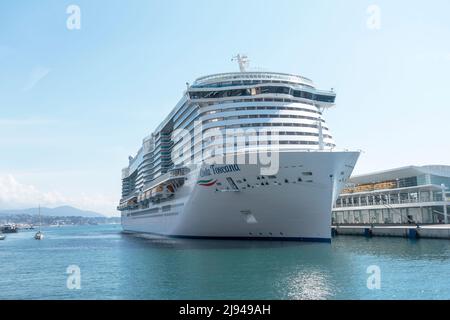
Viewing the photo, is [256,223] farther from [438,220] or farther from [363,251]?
[438,220]

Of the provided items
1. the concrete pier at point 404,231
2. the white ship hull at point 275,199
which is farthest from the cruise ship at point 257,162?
the concrete pier at point 404,231

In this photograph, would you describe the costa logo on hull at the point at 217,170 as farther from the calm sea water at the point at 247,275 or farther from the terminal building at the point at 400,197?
the terminal building at the point at 400,197

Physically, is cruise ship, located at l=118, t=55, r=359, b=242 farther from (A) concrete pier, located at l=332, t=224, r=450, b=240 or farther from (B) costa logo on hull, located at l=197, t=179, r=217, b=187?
(A) concrete pier, located at l=332, t=224, r=450, b=240

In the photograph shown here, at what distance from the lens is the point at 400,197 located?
196 feet

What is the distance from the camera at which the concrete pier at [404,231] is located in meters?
41.0

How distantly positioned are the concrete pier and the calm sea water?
9059 mm

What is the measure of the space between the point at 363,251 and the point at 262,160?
37.0 ft

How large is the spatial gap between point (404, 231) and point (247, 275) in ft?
100

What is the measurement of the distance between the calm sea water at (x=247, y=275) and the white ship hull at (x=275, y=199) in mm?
1870

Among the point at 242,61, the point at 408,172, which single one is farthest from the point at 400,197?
the point at 242,61

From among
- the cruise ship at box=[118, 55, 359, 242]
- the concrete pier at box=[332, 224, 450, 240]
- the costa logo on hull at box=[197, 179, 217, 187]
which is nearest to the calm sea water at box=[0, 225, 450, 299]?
the cruise ship at box=[118, 55, 359, 242]

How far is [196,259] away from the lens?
2798cm

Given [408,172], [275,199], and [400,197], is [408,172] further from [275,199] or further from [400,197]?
[275,199]
